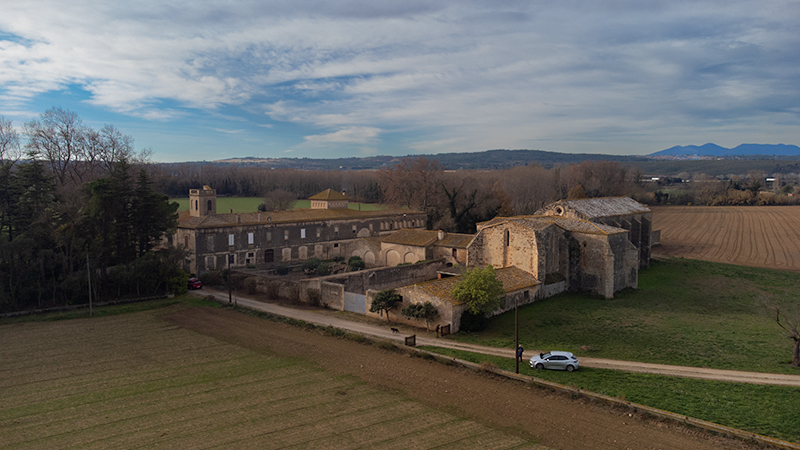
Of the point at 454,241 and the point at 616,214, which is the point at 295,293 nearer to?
the point at 454,241

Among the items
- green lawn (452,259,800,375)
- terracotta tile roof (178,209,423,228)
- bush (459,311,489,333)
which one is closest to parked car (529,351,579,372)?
green lawn (452,259,800,375)

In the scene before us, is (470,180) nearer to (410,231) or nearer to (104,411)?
(410,231)

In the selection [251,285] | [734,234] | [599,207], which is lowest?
[251,285]

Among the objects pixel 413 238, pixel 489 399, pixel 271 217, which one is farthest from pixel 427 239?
pixel 489 399

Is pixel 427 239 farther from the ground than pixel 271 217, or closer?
closer

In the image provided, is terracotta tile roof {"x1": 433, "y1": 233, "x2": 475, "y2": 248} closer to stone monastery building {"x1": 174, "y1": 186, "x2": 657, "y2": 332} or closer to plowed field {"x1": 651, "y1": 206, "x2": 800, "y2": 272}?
stone monastery building {"x1": 174, "y1": 186, "x2": 657, "y2": 332}

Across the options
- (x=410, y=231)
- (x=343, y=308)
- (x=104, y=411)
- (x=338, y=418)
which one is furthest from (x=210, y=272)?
(x=338, y=418)
